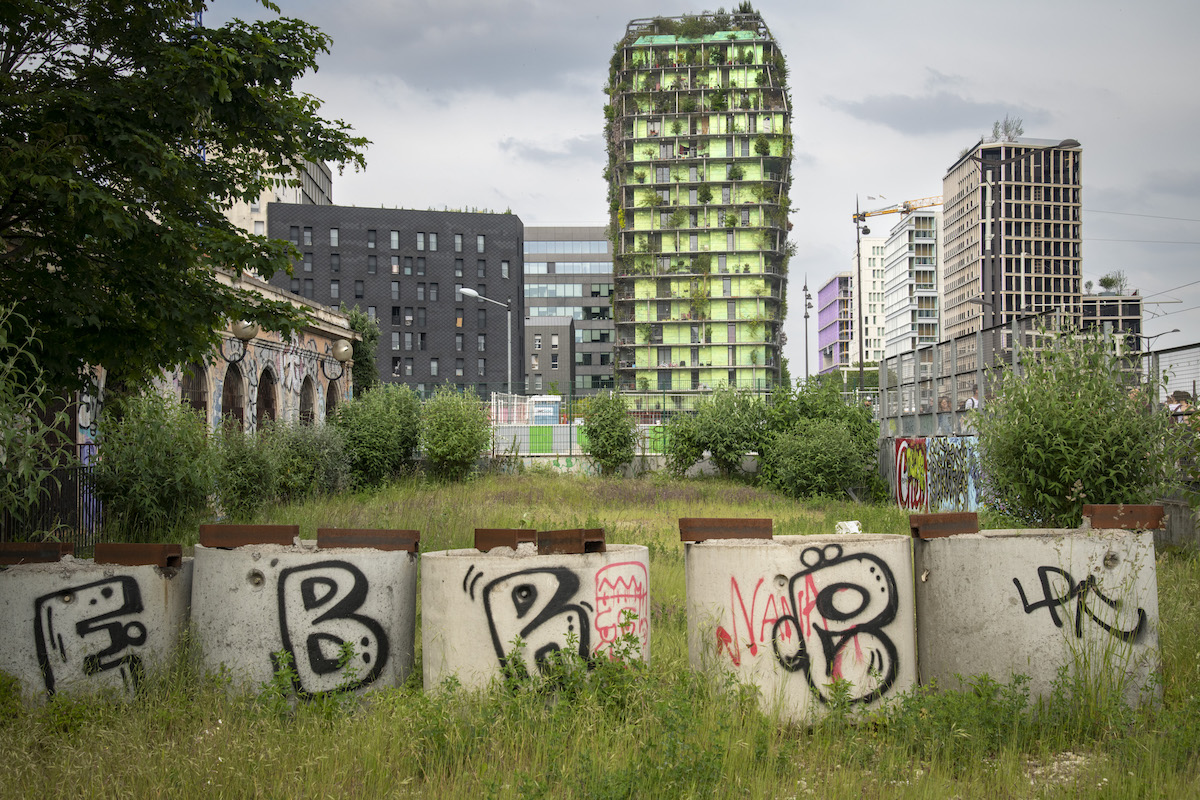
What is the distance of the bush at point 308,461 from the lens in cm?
1928

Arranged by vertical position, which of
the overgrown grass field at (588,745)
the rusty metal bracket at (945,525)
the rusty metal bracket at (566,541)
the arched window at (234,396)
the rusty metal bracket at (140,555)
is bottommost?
the overgrown grass field at (588,745)

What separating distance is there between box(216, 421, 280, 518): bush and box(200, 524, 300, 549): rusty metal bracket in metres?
10.8

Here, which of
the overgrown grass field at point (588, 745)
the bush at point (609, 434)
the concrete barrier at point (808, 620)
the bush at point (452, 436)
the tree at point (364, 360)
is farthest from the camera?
the tree at point (364, 360)

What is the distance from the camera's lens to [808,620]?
5.49 meters

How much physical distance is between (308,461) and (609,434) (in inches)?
493

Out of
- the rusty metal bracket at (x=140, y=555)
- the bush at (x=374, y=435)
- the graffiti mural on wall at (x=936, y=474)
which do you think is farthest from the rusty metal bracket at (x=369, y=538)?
the bush at (x=374, y=435)

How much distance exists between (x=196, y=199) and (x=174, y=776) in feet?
25.1

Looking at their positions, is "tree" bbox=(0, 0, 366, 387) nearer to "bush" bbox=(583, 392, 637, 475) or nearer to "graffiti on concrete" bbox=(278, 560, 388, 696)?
"graffiti on concrete" bbox=(278, 560, 388, 696)

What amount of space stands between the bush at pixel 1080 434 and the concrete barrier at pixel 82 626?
8755 mm

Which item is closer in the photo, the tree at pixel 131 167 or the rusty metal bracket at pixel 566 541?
the rusty metal bracket at pixel 566 541

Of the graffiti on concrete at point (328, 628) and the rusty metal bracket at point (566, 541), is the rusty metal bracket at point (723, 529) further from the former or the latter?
the graffiti on concrete at point (328, 628)

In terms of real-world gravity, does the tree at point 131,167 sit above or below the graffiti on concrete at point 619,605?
above

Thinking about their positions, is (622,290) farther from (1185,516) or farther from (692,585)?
(692,585)

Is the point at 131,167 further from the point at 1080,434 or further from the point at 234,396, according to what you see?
the point at 234,396
